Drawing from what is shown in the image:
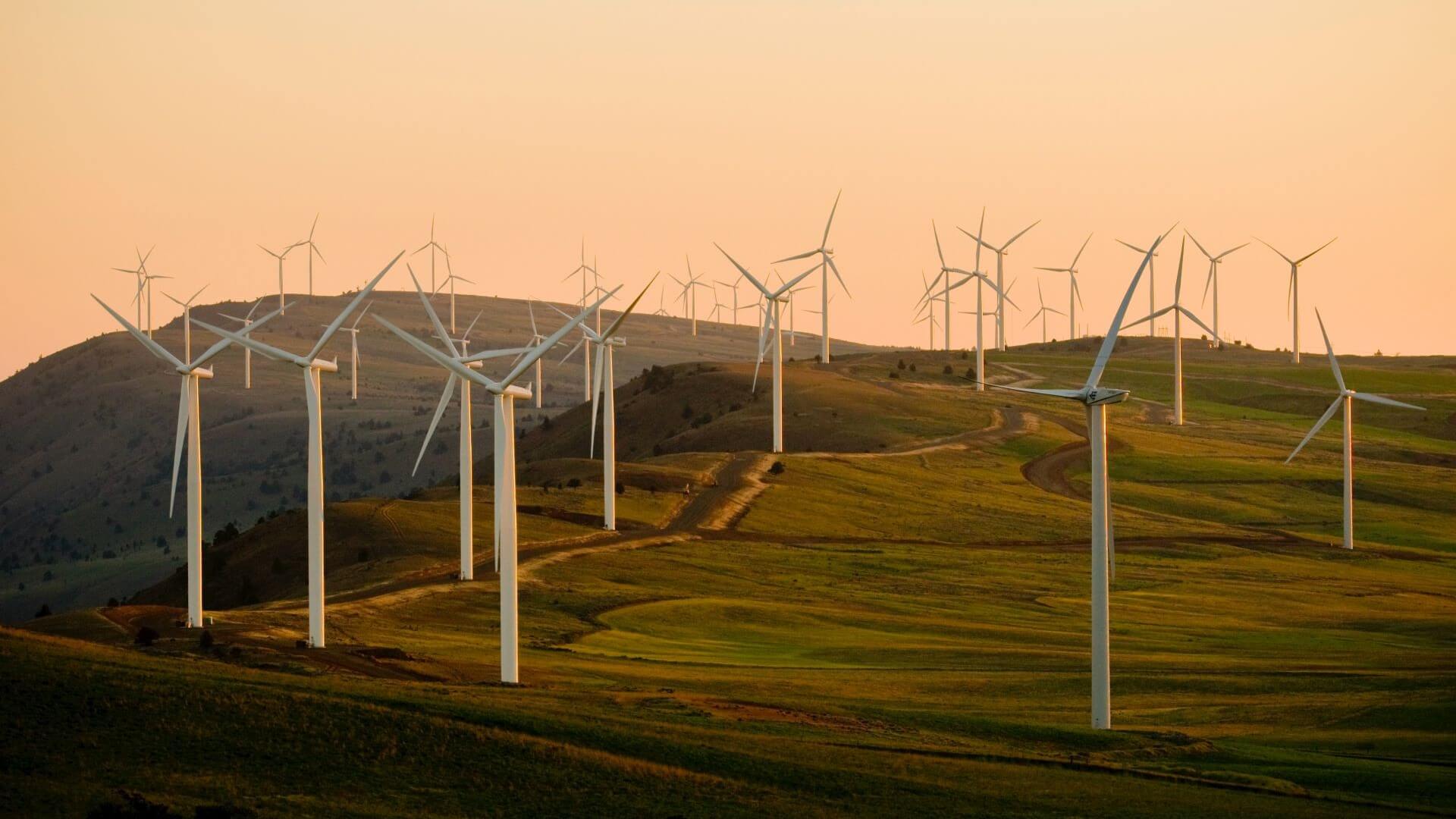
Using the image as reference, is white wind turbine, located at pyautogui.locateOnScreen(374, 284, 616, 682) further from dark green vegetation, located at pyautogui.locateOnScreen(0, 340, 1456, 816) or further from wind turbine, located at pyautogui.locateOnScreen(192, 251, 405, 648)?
wind turbine, located at pyautogui.locateOnScreen(192, 251, 405, 648)

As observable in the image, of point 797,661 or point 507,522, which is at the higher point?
point 507,522

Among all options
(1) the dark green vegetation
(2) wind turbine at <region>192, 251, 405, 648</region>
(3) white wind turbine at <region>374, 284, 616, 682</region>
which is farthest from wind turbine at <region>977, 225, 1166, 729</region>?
(2) wind turbine at <region>192, 251, 405, 648</region>

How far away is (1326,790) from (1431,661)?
94.8 feet

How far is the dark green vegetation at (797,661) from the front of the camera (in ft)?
151

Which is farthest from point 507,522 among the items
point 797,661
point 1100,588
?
point 1100,588

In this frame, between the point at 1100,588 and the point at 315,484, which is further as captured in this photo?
the point at 315,484

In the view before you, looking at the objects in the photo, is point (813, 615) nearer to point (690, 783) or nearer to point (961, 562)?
point (961, 562)

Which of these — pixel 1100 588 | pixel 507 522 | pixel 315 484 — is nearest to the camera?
pixel 1100 588

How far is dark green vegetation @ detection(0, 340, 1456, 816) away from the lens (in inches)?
1813

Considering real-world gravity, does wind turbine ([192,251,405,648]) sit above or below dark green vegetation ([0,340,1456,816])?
above

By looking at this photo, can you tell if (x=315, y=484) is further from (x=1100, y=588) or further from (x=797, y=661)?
(x=1100, y=588)

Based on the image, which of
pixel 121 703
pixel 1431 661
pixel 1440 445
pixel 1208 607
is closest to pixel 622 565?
pixel 1208 607

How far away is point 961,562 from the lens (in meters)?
114

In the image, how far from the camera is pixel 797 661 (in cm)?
7606
